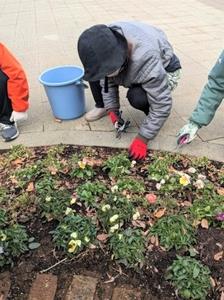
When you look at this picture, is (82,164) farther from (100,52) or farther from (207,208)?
(207,208)

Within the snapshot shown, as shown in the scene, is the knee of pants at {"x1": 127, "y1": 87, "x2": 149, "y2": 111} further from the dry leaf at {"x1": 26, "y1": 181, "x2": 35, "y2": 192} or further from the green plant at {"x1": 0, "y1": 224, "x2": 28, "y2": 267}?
the green plant at {"x1": 0, "y1": 224, "x2": 28, "y2": 267}

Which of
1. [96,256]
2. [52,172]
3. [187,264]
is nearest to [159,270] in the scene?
[187,264]

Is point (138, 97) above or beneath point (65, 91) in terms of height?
above

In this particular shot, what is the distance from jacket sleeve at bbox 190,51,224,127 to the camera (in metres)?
2.52

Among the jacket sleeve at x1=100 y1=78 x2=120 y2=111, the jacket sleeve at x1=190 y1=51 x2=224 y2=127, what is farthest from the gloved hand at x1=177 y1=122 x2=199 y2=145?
the jacket sleeve at x1=100 y1=78 x2=120 y2=111

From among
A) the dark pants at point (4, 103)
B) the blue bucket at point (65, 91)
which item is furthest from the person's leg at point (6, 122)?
the blue bucket at point (65, 91)

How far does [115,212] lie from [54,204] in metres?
0.36

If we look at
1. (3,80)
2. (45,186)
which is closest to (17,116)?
(3,80)

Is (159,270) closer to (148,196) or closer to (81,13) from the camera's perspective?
(148,196)

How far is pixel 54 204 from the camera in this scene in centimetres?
226

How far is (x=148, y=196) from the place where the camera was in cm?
235

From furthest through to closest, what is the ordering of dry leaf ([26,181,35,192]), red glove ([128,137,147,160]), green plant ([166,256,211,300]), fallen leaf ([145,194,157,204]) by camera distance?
red glove ([128,137,147,160]), dry leaf ([26,181,35,192]), fallen leaf ([145,194,157,204]), green plant ([166,256,211,300])

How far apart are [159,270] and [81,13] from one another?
19.9 feet

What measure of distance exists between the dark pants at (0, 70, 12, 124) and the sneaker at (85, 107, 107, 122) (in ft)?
2.08
